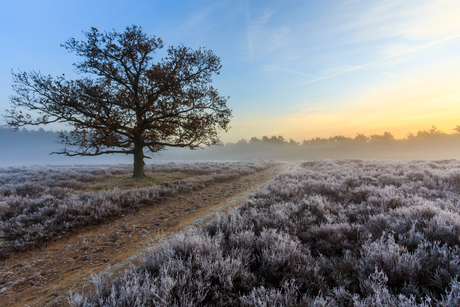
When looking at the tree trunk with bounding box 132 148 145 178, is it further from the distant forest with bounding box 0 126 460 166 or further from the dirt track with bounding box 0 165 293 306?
Answer: the distant forest with bounding box 0 126 460 166

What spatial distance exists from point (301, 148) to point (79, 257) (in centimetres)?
10477

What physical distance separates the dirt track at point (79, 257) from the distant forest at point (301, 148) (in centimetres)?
4655

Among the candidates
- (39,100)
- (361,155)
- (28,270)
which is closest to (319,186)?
(28,270)

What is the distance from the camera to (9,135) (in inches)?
4781

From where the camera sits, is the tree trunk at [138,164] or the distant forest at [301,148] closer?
the tree trunk at [138,164]

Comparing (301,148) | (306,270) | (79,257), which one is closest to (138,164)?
(79,257)

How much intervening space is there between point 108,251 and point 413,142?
104m

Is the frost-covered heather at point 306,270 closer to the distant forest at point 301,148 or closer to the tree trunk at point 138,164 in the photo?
the tree trunk at point 138,164

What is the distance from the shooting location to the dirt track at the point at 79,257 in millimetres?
3152

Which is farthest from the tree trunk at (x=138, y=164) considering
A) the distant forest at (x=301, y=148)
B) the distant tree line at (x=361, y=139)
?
the distant tree line at (x=361, y=139)

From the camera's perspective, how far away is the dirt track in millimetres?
3152

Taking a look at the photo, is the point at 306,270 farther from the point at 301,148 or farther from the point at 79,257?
the point at 301,148

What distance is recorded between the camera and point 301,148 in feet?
323

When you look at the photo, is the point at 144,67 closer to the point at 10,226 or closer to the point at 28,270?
the point at 10,226
